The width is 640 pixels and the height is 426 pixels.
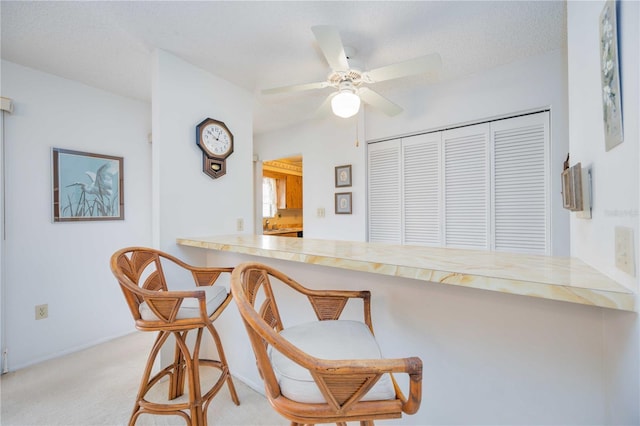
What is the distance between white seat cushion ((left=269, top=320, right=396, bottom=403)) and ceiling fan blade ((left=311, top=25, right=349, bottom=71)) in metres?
1.39

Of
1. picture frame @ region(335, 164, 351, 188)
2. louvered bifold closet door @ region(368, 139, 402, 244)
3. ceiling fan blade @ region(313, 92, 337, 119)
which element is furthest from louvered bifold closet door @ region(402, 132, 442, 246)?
ceiling fan blade @ region(313, 92, 337, 119)

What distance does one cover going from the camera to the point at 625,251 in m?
0.64

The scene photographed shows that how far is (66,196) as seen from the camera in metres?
2.44

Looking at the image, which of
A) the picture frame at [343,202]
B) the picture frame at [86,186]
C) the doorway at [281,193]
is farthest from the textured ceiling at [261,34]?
the doorway at [281,193]

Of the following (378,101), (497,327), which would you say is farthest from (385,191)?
(497,327)

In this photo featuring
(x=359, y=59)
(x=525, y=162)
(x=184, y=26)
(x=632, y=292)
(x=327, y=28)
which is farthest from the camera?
(x=525, y=162)

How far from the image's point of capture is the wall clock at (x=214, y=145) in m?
2.22

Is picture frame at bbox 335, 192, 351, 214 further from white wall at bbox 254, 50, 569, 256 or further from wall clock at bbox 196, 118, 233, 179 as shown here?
wall clock at bbox 196, 118, 233, 179

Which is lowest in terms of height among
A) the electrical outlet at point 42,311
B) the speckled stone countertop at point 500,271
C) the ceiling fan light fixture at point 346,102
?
the electrical outlet at point 42,311

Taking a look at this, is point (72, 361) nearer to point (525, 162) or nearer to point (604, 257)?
point (604, 257)

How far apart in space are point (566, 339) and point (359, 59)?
2.05 m

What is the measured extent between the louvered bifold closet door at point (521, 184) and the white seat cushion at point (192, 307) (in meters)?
2.27

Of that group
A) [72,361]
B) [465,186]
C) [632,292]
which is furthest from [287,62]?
[72,361]

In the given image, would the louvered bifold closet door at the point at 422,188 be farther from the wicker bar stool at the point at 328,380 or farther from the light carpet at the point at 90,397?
the wicker bar stool at the point at 328,380
